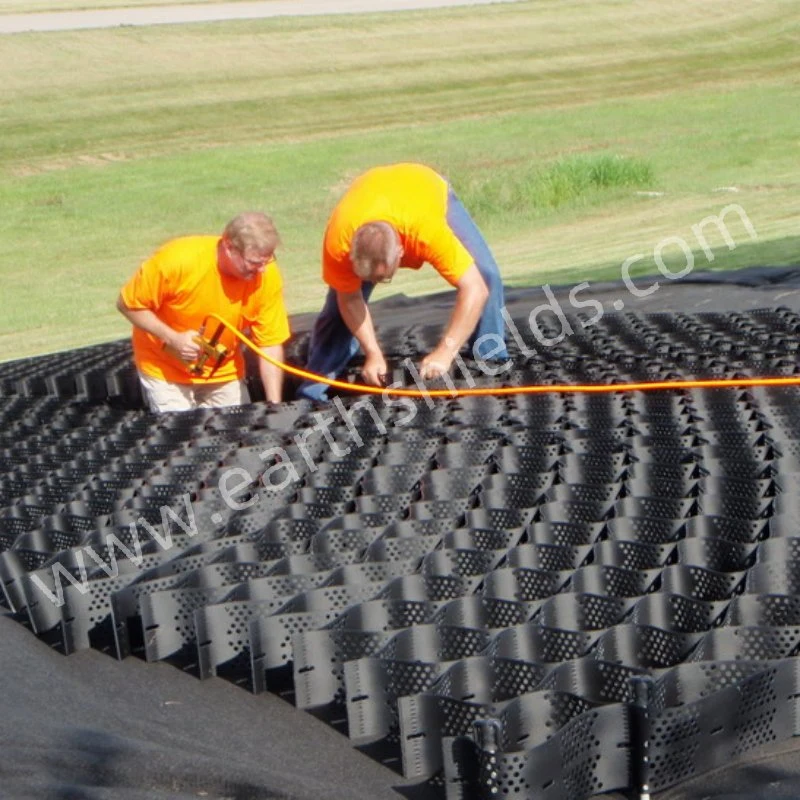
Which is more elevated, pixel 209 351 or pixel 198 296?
pixel 198 296

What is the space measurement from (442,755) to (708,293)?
22.2 ft

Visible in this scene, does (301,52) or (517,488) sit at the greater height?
(301,52)

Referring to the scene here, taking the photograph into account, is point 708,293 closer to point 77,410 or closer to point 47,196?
point 77,410

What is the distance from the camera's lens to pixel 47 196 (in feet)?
74.9

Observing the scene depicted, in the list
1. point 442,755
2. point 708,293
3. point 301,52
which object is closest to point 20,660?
point 442,755

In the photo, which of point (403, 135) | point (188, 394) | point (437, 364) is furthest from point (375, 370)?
point (403, 135)

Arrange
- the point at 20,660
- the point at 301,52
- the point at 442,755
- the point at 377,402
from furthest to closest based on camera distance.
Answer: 1. the point at 301,52
2. the point at 377,402
3. the point at 20,660
4. the point at 442,755

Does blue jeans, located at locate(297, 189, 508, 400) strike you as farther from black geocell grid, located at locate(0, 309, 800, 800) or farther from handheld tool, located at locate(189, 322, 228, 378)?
handheld tool, located at locate(189, 322, 228, 378)

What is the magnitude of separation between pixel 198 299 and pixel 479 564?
9.34 ft

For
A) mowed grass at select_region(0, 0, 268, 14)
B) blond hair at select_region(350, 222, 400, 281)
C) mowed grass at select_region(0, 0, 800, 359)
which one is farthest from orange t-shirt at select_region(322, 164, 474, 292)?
mowed grass at select_region(0, 0, 268, 14)

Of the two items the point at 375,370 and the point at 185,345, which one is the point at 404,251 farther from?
the point at 185,345

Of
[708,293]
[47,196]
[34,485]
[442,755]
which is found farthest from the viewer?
[47,196]

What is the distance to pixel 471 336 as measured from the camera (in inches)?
306

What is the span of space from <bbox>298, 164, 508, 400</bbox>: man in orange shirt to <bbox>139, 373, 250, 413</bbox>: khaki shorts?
0.42m
